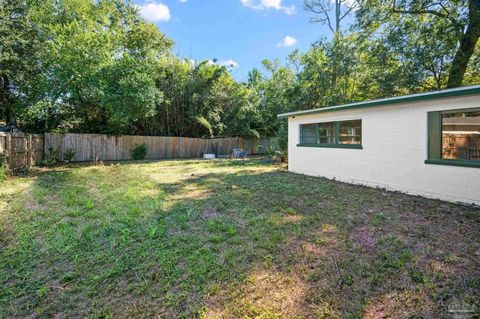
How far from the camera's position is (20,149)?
27.9 ft

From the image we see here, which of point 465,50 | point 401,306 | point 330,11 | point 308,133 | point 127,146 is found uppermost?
point 330,11

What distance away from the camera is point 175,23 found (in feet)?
58.5

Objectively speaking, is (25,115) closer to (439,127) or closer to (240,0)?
(240,0)

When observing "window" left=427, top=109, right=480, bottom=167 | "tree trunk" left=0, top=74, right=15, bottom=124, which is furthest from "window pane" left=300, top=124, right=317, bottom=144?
"tree trunk" left=0, top=74, right=15, bottom=124

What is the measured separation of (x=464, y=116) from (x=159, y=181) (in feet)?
24.3

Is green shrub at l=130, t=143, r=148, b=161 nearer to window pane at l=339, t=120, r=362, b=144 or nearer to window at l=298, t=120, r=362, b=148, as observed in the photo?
window at l=298, t=120, r=362, b=148

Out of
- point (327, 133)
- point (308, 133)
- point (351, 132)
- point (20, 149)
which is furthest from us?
point (308, 133)

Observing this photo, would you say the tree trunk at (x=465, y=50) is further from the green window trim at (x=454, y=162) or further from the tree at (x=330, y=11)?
the tree at (x=330, y=11)

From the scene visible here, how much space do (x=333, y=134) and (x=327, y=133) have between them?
25 cm

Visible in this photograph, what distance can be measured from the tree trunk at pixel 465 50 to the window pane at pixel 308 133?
638 cm

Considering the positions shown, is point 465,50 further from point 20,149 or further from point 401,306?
point 20,149

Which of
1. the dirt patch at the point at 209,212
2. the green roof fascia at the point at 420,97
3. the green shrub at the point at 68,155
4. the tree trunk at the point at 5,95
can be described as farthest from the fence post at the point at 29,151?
the green roof fascia at the point at 420,97

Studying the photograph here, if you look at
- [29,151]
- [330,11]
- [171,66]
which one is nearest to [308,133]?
[29,151]

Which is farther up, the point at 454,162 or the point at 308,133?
the point at 308,133
